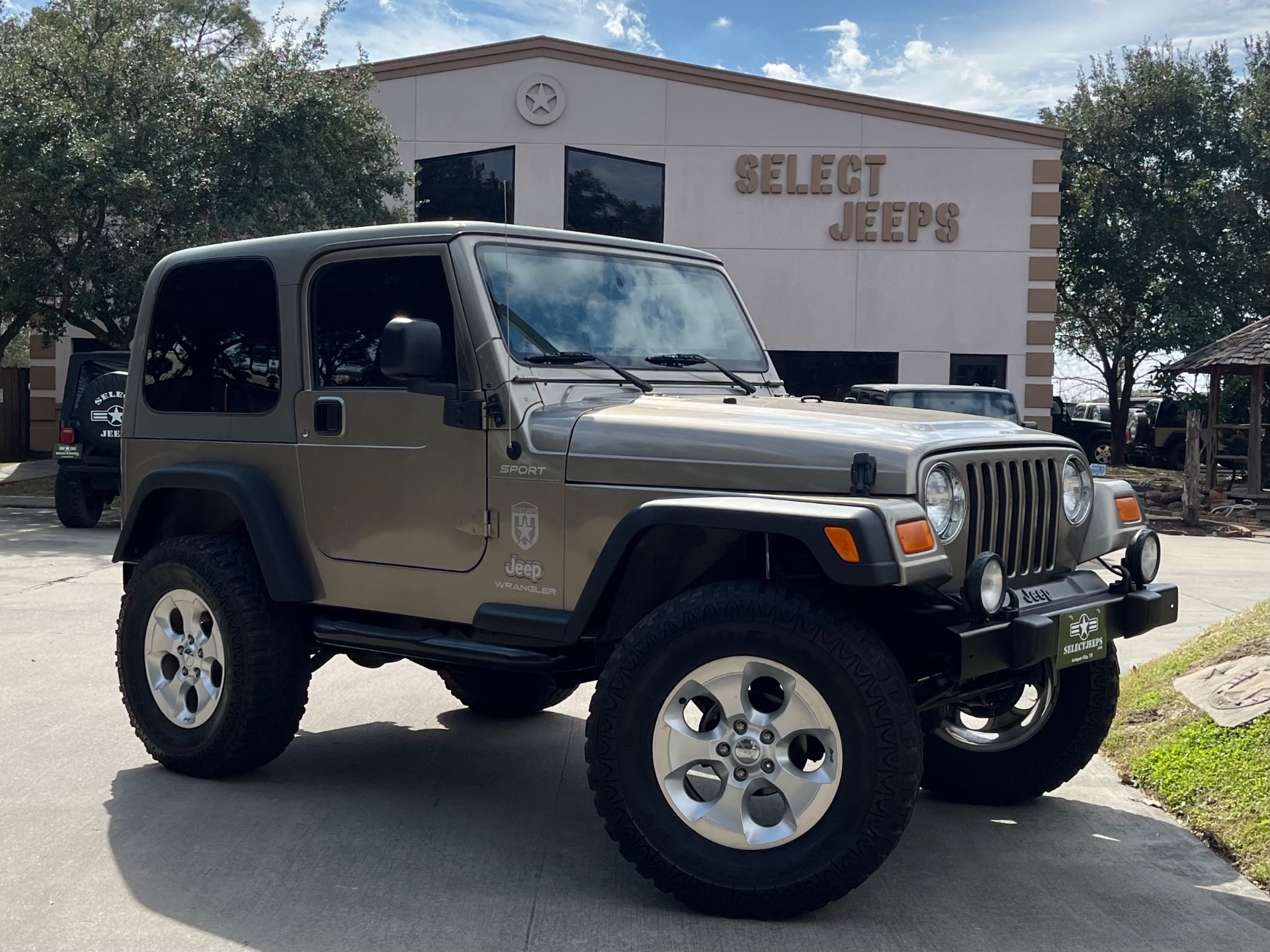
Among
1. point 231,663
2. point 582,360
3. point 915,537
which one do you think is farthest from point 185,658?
point 915,537

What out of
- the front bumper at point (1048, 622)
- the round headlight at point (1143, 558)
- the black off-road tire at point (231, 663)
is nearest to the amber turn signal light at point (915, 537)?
the front bumper at point (1048, 622)

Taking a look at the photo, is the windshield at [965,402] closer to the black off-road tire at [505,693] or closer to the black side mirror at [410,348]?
the black off-road tire at [505,693]

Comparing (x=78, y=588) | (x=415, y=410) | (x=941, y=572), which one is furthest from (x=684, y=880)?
(x=78, y=588)

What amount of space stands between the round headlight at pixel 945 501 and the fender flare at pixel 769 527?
1.00ft

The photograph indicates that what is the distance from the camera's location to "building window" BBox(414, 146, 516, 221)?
22422mm

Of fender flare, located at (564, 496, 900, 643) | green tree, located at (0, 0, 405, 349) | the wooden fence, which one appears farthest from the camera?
the wooden fence

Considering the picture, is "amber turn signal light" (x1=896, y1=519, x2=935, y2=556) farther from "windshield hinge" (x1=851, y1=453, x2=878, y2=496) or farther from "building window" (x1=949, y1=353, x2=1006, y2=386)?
"building window" (x1=949, y1=353, x2=1006, y2=386)

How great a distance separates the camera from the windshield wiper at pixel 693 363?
16.9 feet

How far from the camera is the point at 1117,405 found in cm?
3434

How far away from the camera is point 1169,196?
1179 inches

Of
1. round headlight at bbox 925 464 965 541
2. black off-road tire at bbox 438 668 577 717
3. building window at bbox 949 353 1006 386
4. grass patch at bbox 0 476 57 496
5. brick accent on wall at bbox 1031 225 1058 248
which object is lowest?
black off-road tire at bbox 438 668 577 717

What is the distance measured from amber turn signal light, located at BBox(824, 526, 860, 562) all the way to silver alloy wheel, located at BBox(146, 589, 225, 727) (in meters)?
2.73

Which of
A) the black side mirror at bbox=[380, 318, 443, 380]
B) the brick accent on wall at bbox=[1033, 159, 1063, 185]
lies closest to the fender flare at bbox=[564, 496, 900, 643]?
the black side mirror at bbox=[380, 318, 443, 380]

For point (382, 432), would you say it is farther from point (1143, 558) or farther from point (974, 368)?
point (974, 368)
